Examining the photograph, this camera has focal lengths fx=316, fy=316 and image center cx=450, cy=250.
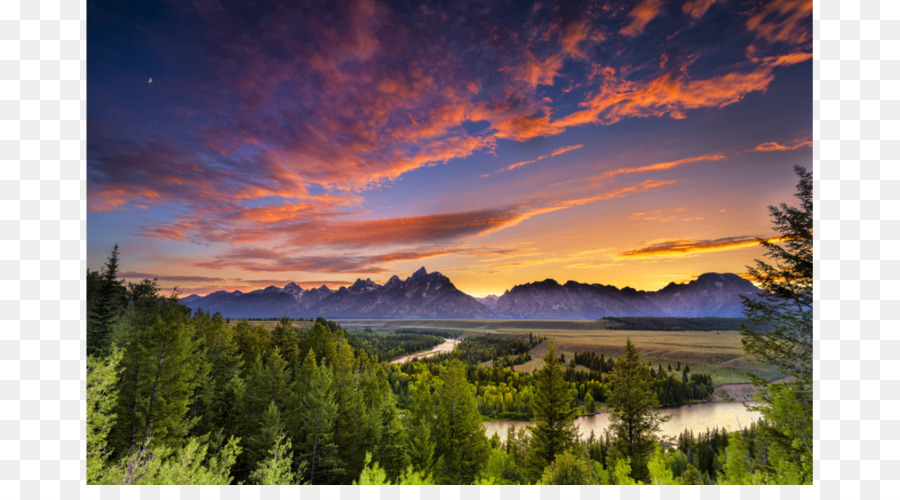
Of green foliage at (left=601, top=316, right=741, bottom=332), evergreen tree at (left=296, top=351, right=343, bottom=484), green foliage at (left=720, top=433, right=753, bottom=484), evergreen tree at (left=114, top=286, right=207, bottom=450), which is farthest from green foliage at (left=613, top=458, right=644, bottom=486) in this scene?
evergreen tree at (left=114, top=286, right=207, bottom=450)

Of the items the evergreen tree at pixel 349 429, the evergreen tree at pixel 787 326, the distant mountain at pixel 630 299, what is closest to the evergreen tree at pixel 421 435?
the evergreen tree at pixel 349 429

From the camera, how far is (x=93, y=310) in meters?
18.7

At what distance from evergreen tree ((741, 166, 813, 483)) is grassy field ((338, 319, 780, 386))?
755mm

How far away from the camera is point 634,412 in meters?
15.8

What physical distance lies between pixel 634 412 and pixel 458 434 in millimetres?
8953

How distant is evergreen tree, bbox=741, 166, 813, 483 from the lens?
25.8ft

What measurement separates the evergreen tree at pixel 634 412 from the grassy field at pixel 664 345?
188cm

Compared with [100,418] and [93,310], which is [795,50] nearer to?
[100,418]

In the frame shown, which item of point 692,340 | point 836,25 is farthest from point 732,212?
point 692,340

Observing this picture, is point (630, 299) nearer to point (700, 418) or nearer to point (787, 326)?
point (787, 326)

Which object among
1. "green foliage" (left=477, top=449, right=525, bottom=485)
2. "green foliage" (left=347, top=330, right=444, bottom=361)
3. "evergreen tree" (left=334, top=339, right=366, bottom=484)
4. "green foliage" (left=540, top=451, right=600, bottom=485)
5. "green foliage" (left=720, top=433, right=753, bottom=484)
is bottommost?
"green foliage" (left=347, top=330, right=444, bottom=361)

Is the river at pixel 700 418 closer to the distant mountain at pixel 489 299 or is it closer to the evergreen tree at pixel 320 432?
the distant mountain at pixel 489 299

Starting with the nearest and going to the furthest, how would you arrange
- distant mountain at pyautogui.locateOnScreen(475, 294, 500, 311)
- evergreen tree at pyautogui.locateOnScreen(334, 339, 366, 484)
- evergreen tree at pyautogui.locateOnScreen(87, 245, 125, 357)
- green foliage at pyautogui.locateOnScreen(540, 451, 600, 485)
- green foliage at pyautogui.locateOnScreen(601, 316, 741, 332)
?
green foliage at pyautogui.locateOnScreen(540, 451, 600, 485), green foliage at pyautogui.locateOnScreen(601, 316, 741, 332), evergreen tree at pyautogui.locateOnScreen(87, 245, 125, 357), evergreen tree at pyautogui.locateOnScreen(334, 339, 366, 484), distant mountain at pyautogui.locateOnScreen(475, 294, 500, 311)

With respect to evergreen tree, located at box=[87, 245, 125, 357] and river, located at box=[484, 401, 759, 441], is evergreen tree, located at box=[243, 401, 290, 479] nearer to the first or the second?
evergreen tree, located at box=[87, 245, 125, 357]
